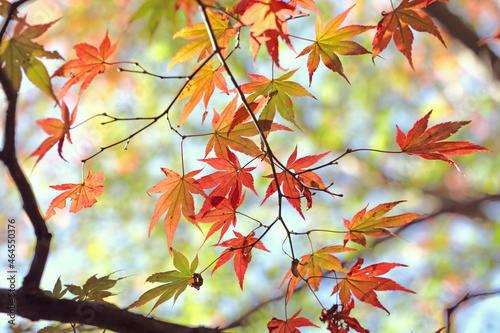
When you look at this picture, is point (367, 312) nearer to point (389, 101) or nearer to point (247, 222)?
point (247, 222)

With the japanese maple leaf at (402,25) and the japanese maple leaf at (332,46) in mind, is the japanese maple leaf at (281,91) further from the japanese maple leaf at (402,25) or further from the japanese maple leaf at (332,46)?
the japanese maple leaf at (402,25)

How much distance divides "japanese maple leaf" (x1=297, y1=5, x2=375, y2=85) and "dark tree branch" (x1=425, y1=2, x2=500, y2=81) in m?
1.30

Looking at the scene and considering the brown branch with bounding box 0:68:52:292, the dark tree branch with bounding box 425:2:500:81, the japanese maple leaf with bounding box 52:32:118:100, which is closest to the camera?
the brown branch with bounding box 0:68:52:292

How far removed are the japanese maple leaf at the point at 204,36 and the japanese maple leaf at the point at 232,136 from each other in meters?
0.13

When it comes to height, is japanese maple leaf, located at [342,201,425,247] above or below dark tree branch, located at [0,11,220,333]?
below

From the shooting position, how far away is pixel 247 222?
431cm

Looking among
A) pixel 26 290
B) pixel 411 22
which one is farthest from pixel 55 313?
pixel 411 22

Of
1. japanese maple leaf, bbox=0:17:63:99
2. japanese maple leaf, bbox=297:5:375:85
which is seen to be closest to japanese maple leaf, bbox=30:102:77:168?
japanese maple leaf, bbox=0:17:63:99

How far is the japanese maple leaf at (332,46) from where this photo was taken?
83cm

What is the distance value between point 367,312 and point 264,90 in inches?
149

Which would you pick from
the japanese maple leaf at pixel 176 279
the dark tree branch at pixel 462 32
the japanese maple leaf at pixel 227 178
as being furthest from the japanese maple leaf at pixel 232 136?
the dark tree branch at pixel 462 32

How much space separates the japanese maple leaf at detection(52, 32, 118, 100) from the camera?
0.80 m

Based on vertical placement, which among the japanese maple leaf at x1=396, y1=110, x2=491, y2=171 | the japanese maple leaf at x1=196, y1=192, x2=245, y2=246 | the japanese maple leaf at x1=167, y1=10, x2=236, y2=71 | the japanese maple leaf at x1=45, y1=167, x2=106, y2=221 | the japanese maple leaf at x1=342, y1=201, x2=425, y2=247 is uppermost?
the japanese maple leaf at x1=167, y1=10, x2=236, y2=71

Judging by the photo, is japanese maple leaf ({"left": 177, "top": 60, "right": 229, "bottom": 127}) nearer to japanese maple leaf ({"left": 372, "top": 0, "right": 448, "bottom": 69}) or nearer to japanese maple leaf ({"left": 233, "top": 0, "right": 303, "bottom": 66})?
japanese maple leaf ({"left": 233, "top": 0, "right": 303, "bottom": 66})
